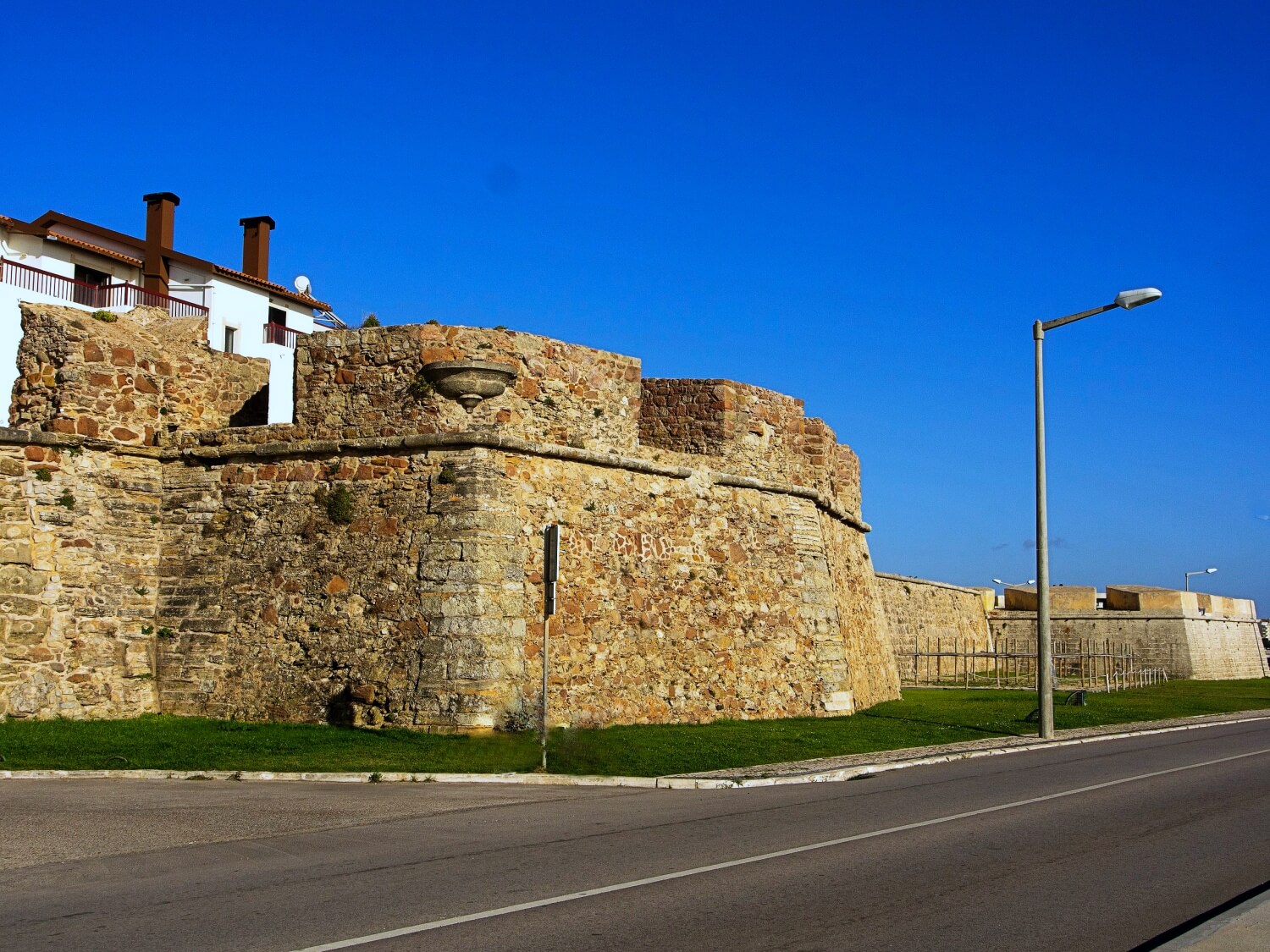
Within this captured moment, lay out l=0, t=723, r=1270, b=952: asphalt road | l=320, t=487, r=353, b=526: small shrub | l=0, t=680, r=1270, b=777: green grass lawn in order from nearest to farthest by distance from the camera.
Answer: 1. l=0, t=723, r=1270, b=952: asphalt road
2. l=0, t=680, r=1270, b=777: green grass lawn
3. l=320, t=487, r=353, b=526: small shrub

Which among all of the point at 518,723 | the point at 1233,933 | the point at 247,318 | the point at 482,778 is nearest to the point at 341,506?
the point at 518,723

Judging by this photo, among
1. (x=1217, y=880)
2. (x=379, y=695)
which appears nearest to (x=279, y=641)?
(x=379, y=695)

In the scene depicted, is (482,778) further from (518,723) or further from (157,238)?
(157,238)

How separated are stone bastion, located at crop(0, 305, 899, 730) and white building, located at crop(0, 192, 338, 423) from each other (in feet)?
68.0

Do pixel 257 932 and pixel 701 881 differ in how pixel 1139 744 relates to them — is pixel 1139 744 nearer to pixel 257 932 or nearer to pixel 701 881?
pixel 701 881

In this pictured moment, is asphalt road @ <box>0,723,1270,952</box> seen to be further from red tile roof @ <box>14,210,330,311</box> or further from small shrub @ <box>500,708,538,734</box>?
red tile roof @ <box>14,210,330,311</box>

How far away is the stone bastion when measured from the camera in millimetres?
16375

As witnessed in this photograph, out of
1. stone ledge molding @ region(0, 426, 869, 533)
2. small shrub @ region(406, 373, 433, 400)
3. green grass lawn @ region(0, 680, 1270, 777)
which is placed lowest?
green grass lawn @ region(0, 680, 1270, 777)

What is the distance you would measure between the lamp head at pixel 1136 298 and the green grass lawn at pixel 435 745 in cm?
694

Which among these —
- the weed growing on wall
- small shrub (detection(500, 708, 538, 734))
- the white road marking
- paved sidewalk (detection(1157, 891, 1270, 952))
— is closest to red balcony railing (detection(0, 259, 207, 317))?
the weed growing on wall

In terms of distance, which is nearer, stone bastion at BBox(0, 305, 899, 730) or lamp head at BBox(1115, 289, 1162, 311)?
stone bastion at BBox(0, 305, 899, 730)

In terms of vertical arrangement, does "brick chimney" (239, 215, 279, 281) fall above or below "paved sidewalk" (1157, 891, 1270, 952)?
above

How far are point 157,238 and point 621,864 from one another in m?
42.8

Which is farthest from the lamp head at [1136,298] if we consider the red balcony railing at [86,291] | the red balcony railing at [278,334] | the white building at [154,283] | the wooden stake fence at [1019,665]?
the red balcony railing at [278,334]
